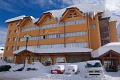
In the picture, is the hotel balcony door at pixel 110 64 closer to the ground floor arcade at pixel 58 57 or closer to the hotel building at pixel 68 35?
the hotel building at pixel 68 35

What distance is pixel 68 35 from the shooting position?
2967 centimetres

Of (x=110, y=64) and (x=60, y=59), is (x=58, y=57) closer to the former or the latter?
(x=60, y=59)

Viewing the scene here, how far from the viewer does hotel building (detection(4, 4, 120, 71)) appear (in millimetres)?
27359

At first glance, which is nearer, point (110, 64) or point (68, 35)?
point (110, 64)

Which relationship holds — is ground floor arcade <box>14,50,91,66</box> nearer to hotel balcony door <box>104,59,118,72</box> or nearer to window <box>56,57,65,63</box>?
window <box>56,57,65,63</box>

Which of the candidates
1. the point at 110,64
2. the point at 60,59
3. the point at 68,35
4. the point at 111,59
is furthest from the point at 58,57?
the point at 111,59

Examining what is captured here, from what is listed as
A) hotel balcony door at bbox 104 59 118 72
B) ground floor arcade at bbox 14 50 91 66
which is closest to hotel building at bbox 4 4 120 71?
ground floor arcade at bbox 14 50 91 66

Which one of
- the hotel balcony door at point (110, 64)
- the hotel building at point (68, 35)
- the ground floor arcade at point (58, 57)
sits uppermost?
the hotel building at point (68, 35)

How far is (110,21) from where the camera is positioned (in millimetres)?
30344

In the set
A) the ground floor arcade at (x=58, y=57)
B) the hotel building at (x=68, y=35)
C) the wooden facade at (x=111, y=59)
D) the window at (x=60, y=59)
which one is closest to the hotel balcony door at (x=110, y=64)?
the wooden facade at (x=111, y=59)

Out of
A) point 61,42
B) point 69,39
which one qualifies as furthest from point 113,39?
point 61,42

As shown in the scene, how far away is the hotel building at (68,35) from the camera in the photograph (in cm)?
2736

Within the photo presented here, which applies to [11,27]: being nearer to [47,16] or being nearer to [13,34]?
[13,34]

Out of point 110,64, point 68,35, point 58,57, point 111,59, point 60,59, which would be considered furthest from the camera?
point 68,35
